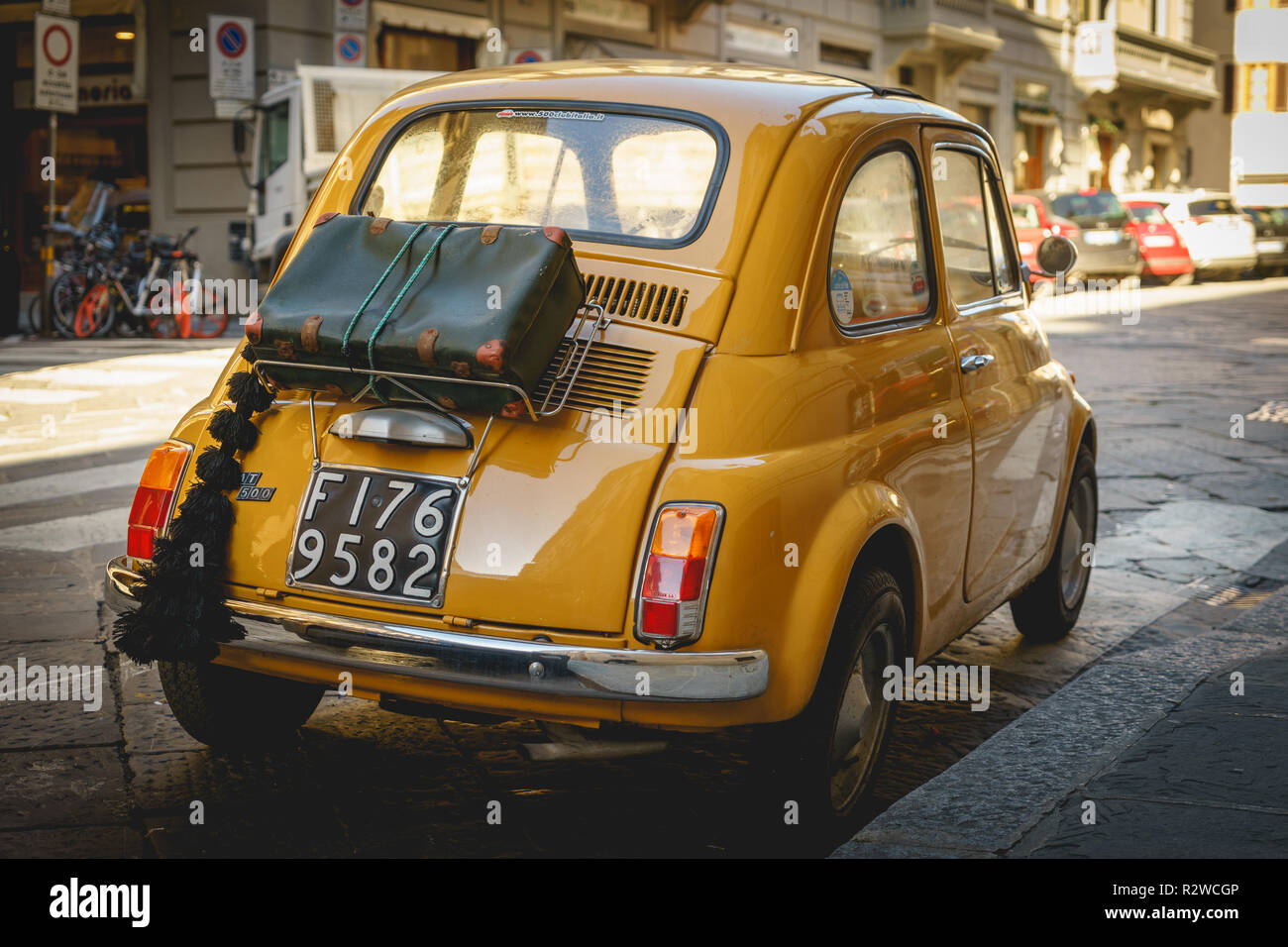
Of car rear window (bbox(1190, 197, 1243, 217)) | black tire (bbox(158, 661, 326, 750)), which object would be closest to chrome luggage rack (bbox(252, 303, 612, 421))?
black tire (bbox(158, 661, 326, 750))

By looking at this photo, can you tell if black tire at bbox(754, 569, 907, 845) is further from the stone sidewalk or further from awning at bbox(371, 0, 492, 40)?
awning at bbox(371, 0, 492, 40)

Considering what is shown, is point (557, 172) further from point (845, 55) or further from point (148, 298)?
point (845, 55)

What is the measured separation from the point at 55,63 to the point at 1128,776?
13.5 metres

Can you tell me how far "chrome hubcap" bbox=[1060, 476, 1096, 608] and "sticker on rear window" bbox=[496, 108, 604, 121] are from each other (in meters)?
2.39

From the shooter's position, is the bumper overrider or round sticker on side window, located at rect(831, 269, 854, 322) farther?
round sticker on side window, located at rect(831, 269, 854, 322)

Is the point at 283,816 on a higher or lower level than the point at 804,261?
lower

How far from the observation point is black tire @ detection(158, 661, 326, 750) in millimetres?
3719

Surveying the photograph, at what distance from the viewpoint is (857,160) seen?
12.2 ft

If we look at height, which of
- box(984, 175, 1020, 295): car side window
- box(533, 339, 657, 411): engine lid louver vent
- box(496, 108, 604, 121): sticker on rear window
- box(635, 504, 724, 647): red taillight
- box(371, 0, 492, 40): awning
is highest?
box(371, 0, 492, 40): awning

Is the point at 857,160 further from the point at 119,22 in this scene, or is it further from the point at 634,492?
the point at 119,22

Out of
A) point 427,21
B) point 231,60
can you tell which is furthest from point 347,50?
point 231,60

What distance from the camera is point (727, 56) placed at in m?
27.8
